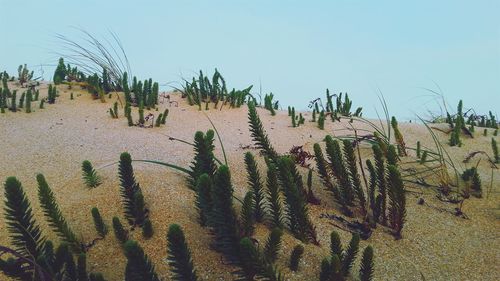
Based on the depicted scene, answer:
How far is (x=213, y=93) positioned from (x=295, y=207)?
191 inches

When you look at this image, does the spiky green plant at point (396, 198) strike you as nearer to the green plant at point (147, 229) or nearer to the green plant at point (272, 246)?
the green plant at point (272, 246)

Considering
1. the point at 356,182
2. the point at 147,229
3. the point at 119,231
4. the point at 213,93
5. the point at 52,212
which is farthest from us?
the point at 213,93

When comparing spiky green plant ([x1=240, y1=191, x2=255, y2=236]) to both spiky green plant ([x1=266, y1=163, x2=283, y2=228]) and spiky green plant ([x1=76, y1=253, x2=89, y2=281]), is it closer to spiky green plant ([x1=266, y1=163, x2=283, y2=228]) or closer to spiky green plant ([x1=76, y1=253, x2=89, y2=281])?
spiky green plant ([x1=266, y1=163, x2=283, y2=228])

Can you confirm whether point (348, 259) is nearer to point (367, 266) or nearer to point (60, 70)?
point (367, 266)

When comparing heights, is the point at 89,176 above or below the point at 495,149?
below

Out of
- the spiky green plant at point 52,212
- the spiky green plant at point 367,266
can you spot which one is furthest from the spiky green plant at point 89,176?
the spiky green plant at point 367,266

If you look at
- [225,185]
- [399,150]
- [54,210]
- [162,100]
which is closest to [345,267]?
[225,185]

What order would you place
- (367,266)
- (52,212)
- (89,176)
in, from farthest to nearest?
(89,176)
(52,212)
(367,266)

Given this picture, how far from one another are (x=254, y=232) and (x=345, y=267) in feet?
1.78

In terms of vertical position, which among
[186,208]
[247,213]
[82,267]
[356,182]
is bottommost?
[82,267]

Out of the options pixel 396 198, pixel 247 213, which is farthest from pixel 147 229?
pixel 396 198

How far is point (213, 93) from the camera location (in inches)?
273

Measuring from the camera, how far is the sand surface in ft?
7.37

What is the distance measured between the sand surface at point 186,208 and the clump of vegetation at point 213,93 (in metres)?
1.67
